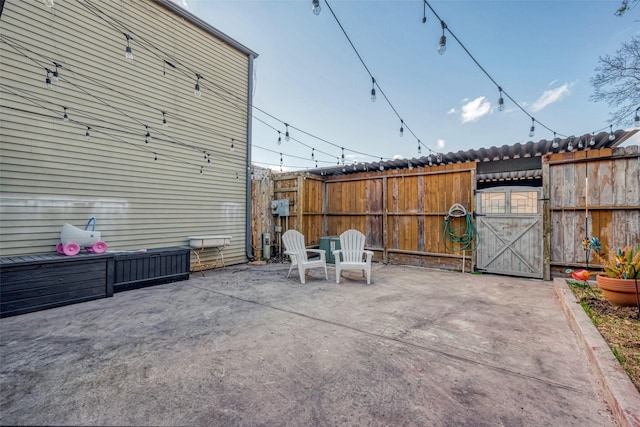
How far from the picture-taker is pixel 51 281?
11.0ft

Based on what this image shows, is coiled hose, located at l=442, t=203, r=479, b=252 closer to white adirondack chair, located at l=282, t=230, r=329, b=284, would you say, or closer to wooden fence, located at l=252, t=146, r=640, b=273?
wooden fence, located at l=252, t=146, r=640, b=273

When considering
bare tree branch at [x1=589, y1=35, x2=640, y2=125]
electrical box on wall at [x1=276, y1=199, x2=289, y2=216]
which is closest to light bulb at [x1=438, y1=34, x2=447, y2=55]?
electrical box on wall at [x1=276, y1=199, x2=289, y2=216]

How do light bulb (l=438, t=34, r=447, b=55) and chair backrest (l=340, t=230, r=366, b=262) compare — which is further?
chair backrest (l=340, t=230, r=366, b=262)

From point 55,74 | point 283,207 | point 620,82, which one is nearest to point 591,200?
point 620,82

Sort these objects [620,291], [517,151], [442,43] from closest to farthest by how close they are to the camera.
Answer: [442,43] < [620,291] < [517,151]

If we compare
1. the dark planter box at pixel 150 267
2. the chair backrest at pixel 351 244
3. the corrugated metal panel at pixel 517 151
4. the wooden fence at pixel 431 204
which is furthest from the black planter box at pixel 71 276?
the corrugated metal panel at pixel 517 151

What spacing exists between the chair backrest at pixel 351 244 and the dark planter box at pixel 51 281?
3695 millimetres

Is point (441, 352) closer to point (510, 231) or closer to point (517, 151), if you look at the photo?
point (510, 231)

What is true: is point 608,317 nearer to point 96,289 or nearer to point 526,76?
point 526,76

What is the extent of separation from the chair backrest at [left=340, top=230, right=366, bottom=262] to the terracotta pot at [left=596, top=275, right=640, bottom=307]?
126 inches

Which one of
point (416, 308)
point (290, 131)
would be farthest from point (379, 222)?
point (416, 308)

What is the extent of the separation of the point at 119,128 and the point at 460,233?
6840 mm

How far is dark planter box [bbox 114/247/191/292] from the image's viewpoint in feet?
13.4

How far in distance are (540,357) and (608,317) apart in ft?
4.41
